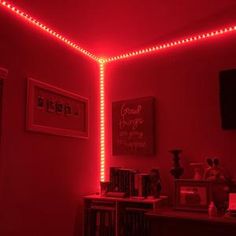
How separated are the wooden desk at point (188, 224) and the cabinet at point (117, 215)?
0.25 meters

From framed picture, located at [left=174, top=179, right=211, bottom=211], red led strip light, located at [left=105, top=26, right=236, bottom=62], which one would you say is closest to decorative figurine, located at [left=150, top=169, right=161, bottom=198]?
framed picture, located at [left=174, top=179, right=211, bottom=211]

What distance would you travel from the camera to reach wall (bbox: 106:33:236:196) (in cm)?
248

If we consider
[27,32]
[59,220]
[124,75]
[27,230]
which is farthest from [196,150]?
[27,32]

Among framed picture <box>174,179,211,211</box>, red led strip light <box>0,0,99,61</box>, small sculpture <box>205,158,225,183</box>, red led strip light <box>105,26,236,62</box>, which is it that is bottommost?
framed picture <box>174,179,211,211</box>

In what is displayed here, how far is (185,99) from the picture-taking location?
2650mm

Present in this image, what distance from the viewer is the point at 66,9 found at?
219cm

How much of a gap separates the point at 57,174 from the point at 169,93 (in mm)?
1305

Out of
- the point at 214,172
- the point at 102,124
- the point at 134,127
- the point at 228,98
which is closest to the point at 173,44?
the point at 228,98

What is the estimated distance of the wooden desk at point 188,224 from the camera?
1.83 metres

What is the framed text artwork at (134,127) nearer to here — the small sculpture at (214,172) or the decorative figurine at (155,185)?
the decorative figurine at (155,185)

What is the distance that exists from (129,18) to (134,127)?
1.08 m

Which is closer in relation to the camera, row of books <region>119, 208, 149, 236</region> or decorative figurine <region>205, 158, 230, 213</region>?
decorative figurine <region>205, 158, 230, 213</region>

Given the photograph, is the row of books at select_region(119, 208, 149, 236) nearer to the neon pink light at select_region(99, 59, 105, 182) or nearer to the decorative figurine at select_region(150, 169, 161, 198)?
the decorative figurine at select_region(150, 169, 161, 198)

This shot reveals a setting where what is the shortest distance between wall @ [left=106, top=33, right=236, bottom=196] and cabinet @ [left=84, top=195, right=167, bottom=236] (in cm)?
36
